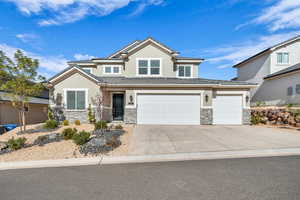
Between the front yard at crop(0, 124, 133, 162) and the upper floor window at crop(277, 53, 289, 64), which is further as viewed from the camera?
the upper floor window at crop(277, 53, 289, 64)

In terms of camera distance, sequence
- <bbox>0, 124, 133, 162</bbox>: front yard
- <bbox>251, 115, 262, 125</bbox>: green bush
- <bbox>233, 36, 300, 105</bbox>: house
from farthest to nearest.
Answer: <bbox>233, 36, 300, 105</bbox>: house
<bbox>251, 115, 262, 125</bbox>: green bush
<bbox>0, 124, 133, 162</bbox>: front yard

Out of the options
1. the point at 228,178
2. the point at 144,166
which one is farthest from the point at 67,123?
the point at 228,178

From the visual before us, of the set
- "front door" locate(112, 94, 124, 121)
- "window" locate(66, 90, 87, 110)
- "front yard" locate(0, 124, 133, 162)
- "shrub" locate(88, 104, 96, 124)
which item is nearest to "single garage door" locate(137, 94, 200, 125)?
"front door" locate(112, 94, 124, 121)

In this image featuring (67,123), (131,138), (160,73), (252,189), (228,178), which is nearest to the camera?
(252,189)

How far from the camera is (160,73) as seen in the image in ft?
47.7

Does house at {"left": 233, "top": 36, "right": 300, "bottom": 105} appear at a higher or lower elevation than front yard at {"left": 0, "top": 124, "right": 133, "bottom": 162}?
higher

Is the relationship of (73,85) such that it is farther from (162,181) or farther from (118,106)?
(162,181)

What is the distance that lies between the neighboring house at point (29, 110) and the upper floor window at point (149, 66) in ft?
35.4

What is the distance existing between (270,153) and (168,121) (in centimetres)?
717

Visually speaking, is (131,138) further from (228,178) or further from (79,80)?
(79,80)

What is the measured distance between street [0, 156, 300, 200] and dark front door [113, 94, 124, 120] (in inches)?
338

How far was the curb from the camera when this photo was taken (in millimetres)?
5062

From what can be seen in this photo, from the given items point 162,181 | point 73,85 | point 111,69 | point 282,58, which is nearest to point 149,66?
point 111,69

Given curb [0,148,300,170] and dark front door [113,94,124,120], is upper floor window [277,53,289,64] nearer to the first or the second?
curb [0,148,300,170]
